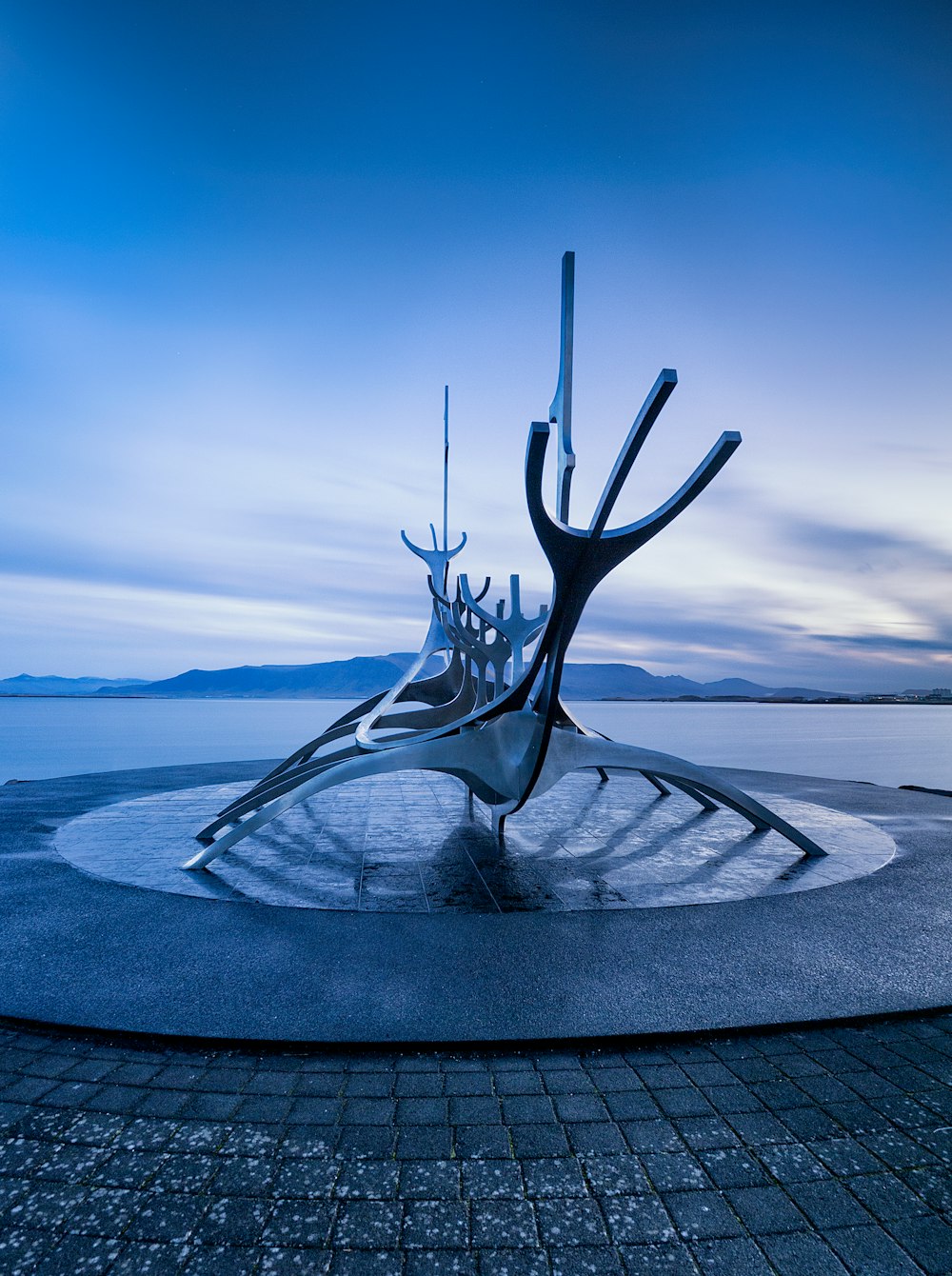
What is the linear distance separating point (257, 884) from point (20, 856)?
2.97 meters

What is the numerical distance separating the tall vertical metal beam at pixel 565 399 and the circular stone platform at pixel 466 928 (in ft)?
12.3

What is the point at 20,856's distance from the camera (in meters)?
7.49

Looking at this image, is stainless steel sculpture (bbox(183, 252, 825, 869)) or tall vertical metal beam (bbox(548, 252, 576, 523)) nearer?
stainless steel sculpture (bbox(183, 252, 825, 869))

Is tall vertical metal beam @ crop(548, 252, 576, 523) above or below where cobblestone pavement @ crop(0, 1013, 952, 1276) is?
above

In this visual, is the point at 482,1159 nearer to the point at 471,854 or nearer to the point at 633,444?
the point at 633,444

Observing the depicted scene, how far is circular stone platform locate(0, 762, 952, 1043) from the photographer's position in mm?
3932

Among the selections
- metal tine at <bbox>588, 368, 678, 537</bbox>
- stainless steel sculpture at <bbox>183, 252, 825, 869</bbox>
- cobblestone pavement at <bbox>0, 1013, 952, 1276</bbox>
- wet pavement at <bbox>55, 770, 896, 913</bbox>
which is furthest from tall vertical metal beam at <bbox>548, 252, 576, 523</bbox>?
cobblestone pavement at <bbox>0, 1013, 952, 1276</bbox>

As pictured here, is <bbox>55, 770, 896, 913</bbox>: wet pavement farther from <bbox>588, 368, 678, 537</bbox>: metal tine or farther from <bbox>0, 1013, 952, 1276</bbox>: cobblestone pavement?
<bbox>588, 368, 678, 537</bbox>: metal tine

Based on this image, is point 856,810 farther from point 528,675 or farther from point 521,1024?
point 521,1024

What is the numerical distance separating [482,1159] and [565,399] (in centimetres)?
642

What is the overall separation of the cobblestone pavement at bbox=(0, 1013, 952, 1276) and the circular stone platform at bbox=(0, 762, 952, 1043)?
0.29 metres

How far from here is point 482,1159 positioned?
2715mm

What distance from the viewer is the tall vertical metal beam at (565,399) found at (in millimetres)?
7109

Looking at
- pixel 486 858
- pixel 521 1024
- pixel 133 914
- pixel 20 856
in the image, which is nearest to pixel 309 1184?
pixel 521 1024
